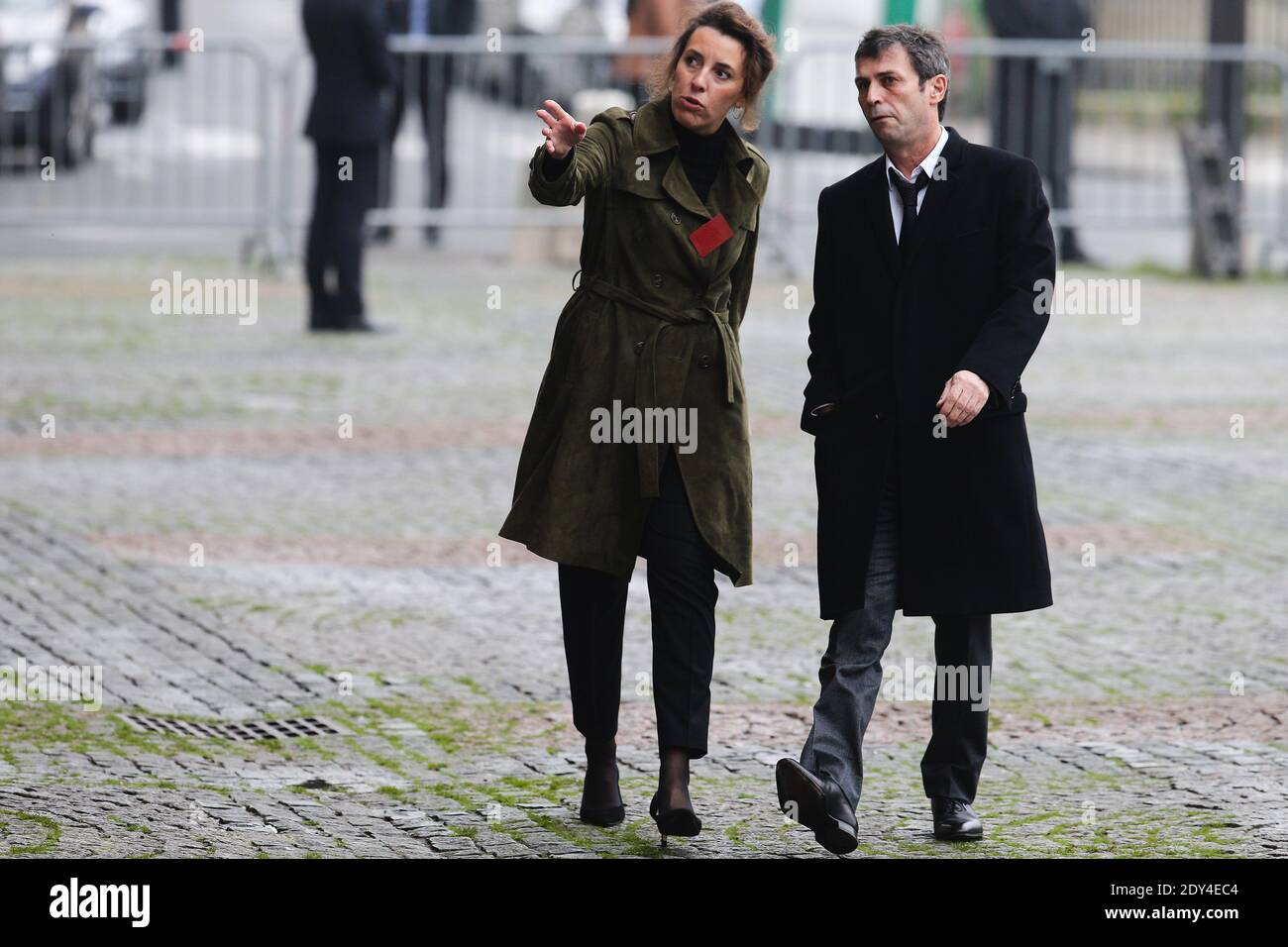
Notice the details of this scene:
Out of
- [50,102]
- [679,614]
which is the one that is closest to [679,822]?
[679,614]

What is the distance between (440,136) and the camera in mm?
16625

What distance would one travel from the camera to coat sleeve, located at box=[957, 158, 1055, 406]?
15.8 ft

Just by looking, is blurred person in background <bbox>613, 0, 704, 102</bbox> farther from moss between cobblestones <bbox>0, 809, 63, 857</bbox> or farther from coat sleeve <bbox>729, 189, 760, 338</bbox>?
moss between cobblestones <bbox>0, 809, 63, 857</bbox>

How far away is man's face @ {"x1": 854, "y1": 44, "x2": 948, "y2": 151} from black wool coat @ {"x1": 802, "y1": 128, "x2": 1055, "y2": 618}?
130 millimetres

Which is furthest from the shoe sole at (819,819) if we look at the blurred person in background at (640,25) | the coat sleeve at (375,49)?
the blurred person in background at (640,25)

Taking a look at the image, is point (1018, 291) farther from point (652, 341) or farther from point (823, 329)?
point (652, 341)

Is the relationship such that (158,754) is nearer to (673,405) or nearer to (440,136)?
(673,405)

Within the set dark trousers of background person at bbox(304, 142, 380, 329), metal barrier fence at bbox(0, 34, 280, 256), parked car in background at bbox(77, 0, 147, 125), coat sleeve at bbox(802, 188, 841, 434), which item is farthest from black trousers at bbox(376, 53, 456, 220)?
coat sleeve at bbox(802, 188, 841, 434)

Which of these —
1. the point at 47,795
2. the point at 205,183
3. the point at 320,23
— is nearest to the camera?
the point at 47,795

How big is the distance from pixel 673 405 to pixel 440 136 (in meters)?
11.9

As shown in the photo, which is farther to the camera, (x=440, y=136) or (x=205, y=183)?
(x=205, y=183)

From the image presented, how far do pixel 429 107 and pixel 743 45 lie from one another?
12325 mm

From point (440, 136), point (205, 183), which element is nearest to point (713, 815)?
point (440, 136)

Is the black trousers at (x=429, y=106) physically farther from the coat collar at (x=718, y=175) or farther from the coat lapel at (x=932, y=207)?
the coat lapel at (x=932, y=207)
